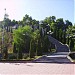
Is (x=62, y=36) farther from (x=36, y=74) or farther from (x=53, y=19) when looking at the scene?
(x=36, y=74)

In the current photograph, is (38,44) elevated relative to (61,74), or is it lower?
elevated

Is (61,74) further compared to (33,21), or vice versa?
(33,21)

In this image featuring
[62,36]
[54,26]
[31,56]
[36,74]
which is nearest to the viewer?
[36,74]

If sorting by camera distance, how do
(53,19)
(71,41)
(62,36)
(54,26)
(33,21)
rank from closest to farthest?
(71,41) → (62,36) → (54,26) → (33,21) → (53,19)

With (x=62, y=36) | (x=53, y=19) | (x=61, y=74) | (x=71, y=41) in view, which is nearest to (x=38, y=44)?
(x=71, y=41)

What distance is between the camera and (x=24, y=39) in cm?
4834

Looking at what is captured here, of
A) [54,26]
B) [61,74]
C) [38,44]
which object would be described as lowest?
[61,74]

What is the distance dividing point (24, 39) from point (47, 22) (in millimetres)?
45353

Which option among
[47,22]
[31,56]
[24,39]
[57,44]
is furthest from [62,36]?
[31,56]

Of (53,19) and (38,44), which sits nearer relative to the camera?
(38,44)

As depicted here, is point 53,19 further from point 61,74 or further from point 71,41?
point 61,74

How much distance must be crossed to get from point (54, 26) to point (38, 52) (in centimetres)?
4387

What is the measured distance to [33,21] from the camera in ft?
300

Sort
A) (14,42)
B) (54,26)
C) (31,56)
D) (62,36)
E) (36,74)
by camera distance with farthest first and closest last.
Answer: (54,26)
(62,36)
(14,42)
(31,56)
(36,74)
